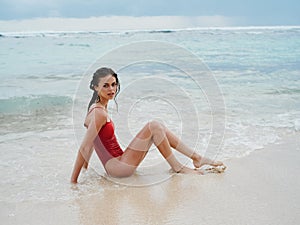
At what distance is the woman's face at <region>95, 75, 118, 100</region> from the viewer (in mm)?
3305

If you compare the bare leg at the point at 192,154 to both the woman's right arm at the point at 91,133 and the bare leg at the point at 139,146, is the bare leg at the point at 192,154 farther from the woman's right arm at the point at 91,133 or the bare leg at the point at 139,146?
the woman's right arm at the point at 91,133

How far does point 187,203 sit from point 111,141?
0.88m

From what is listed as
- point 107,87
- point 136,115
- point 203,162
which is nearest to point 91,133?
point 107,87

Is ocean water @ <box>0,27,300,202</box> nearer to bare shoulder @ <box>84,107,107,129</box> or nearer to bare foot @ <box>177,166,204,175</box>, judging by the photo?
bare foot @ <box>177,166,204,175</box>

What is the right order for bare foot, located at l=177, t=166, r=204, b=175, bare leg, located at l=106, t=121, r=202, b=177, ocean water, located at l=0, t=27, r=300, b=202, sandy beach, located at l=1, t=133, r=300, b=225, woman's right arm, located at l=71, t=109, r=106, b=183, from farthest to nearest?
ocean water, located at l=0, t=27, r=300, b=202
bare foot, located at l=177, t=166, r=204, b=175
bare leg, located at l=106, t=121, r=202, b=177
woman's right arm, located at l=71, t=109, r=106, b=183
sandy beach, located at l=1, t=133, r=300, b=225

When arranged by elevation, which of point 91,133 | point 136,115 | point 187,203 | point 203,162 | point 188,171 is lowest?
point 187,203

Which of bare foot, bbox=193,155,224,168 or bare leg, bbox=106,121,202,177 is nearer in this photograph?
bare leg, bbox=106,121,202,177

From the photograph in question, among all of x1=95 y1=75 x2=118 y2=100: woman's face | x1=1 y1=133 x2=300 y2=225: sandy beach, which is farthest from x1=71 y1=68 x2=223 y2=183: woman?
x1=1 y1=133 x2=300 y2=225: sandy beach

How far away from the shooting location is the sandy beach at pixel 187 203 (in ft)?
8.96

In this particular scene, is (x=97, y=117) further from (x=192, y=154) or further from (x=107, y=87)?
(x=192, y=154)

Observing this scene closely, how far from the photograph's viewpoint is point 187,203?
2.99 m

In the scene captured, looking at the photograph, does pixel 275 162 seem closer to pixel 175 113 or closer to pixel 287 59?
pixel 175 113

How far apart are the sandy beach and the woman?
17 centimetres

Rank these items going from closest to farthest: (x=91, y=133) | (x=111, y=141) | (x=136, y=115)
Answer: (x=91, y=133) → (x=111, y=141) → (x=136, y=115)
